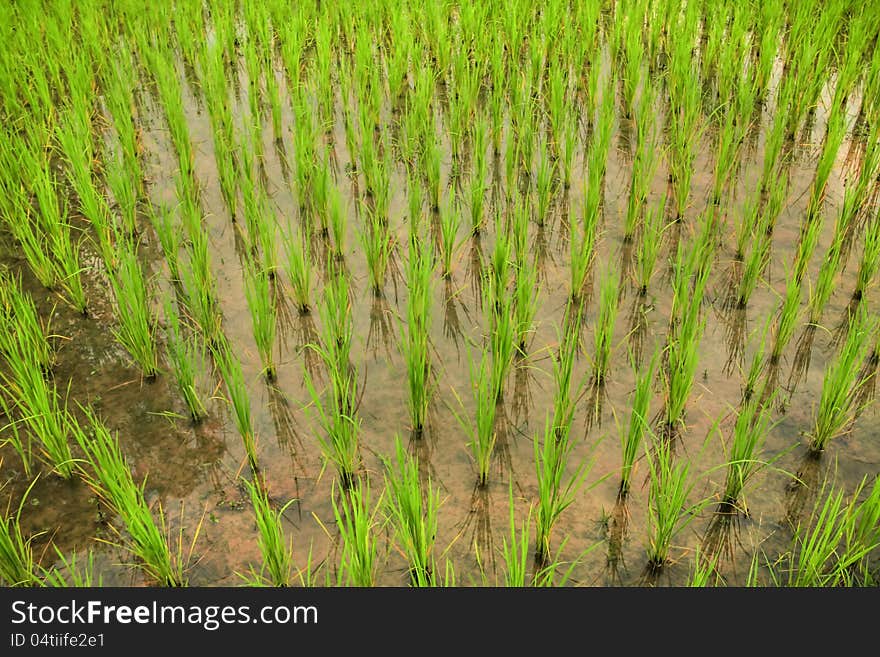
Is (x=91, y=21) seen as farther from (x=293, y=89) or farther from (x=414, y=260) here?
(x=414, y=260)

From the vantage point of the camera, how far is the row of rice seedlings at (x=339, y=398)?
2.06 metres

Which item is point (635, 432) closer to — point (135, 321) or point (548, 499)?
point (548, 499)

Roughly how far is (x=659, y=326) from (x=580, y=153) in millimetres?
1369

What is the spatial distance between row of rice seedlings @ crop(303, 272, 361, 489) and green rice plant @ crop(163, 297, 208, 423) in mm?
343

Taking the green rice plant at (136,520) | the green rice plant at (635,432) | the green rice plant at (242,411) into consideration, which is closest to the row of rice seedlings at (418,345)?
the green rice plant at (242,411)

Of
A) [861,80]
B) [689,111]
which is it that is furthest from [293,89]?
[861,80]

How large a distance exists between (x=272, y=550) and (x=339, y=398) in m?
0.69

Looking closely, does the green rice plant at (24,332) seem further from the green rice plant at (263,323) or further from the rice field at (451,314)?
the green rice plant at (263,323)

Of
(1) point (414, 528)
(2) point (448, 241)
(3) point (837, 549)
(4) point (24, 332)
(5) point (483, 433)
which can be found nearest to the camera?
(1) point (414, 528)

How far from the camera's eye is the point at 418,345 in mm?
2154

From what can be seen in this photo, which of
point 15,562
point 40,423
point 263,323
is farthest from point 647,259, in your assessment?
point 15,562

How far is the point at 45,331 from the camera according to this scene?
2.67 m

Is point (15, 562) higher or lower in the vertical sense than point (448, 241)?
lower

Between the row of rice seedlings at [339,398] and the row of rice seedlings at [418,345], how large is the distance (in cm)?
18
